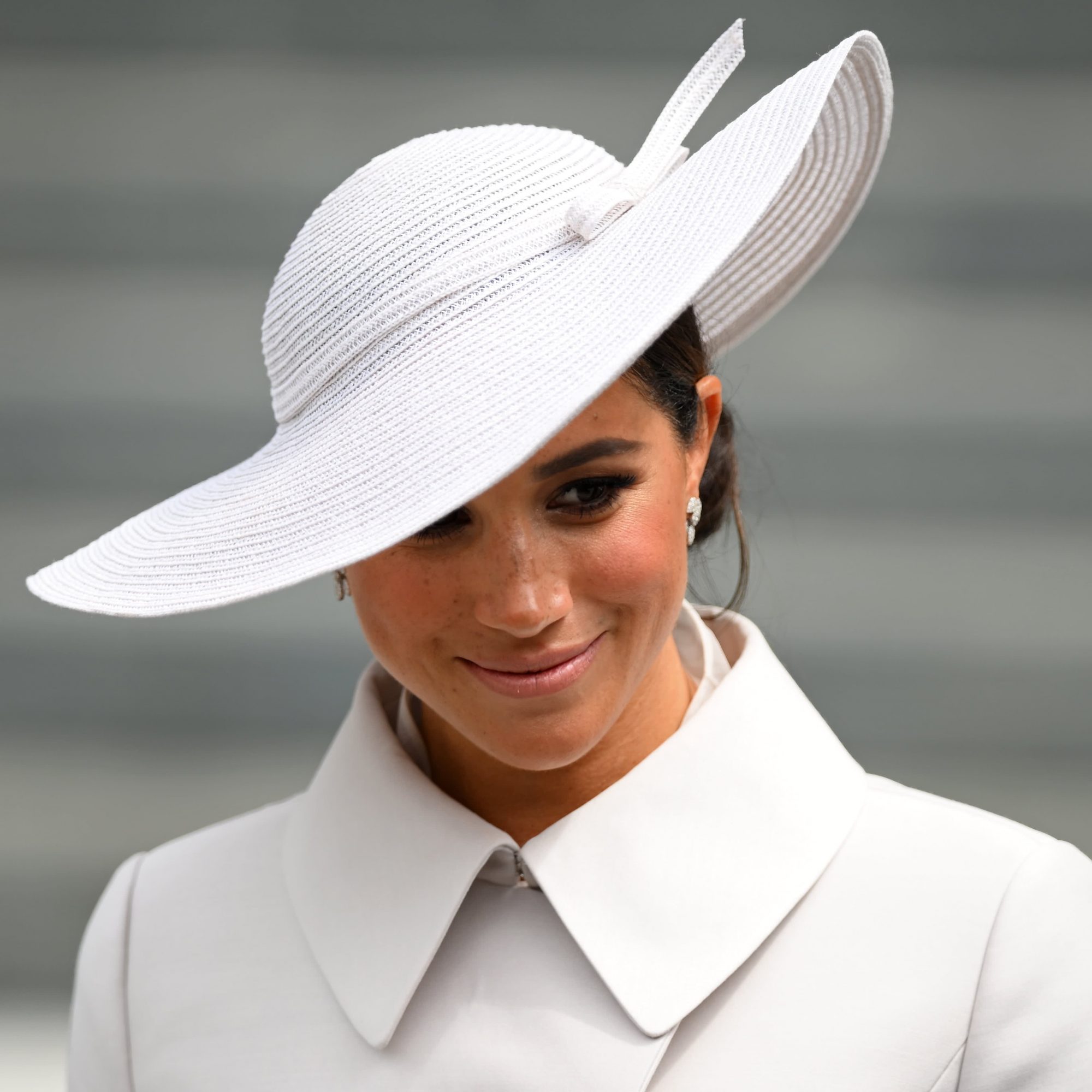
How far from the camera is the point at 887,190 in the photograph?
97.8 inches

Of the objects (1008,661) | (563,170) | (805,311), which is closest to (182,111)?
(805,311)

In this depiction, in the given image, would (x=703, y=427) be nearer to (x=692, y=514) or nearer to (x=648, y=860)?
(x=692, y=514)

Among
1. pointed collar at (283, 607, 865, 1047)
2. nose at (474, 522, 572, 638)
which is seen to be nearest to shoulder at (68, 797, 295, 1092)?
pointed collar at (283, 607, 865, 1047)

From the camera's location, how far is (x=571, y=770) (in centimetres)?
168

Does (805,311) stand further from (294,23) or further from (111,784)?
(111,784)

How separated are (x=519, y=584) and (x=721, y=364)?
4.27 ft

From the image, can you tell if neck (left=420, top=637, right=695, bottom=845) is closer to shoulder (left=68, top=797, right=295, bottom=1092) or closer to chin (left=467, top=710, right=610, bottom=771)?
chin (left=467, top=710, right=610, bottom=771)

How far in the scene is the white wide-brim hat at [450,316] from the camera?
125 cm

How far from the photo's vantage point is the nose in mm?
1377

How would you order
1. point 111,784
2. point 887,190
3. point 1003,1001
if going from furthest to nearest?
point 111,784
point 887,190
point 1003,1001

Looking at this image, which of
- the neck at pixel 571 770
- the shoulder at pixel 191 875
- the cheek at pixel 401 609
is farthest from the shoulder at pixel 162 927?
the cheek at pixel 401 609

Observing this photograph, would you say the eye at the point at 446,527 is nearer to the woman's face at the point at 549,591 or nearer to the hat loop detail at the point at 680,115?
the woman's face at the point at 549,591

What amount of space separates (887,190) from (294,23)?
1.08m

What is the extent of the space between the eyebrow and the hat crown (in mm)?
185
